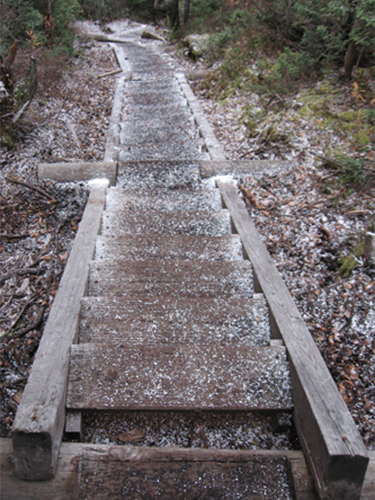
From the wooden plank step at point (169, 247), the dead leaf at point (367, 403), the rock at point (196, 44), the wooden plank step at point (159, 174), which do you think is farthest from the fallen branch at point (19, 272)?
the rock at point (196, 44)

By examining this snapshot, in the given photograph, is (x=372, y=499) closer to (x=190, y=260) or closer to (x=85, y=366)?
(x=85, y=366)

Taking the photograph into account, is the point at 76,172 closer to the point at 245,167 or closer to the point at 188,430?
the point at 245,167

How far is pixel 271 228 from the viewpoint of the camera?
13.7 ft

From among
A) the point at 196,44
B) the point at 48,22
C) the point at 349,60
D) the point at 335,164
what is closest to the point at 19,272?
the point at 335,164

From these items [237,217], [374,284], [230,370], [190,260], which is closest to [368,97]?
[237,217]

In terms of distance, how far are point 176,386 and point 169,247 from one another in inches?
58.6

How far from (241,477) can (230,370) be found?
0.62 meters

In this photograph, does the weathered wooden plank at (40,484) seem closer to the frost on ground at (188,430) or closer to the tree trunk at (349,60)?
the frost on ground at (188,430)

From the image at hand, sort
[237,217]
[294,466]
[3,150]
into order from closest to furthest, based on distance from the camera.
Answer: [294,466]
[237,217]
[3,150]

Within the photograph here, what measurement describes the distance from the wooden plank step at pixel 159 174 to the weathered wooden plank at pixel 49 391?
1.85 m

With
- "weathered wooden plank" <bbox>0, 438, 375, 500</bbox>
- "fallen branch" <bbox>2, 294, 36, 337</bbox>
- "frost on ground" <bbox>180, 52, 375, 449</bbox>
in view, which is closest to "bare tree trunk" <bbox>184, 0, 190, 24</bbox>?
"frost on ground" <bbox>180, 52, 375, 449</bbox>

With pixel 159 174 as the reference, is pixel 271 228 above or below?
below

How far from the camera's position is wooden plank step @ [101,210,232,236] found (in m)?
3.91

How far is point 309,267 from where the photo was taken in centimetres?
364
